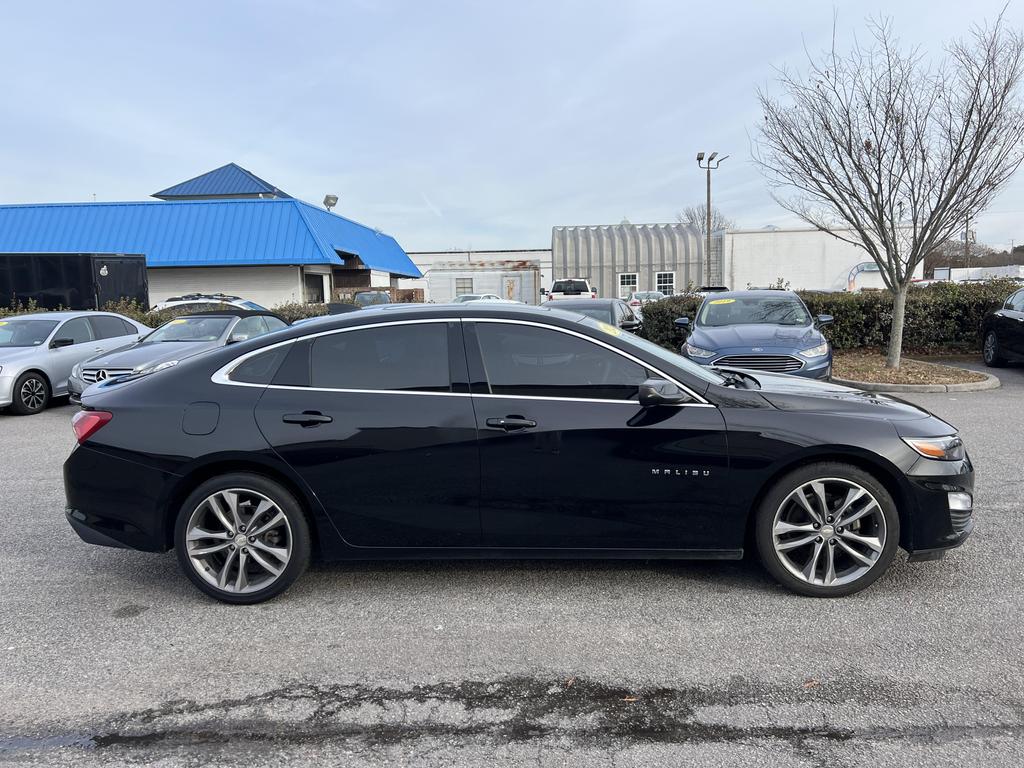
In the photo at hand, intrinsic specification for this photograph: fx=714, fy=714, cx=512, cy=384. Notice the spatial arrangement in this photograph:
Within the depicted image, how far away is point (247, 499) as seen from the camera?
383 cm

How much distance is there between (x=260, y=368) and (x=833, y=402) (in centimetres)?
313

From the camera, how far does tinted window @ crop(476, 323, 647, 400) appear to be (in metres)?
3.80

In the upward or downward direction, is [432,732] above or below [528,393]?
below

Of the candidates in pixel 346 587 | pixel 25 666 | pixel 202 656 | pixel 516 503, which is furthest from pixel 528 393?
pixel 25 666

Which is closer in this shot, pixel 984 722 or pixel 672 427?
pixel 984 722

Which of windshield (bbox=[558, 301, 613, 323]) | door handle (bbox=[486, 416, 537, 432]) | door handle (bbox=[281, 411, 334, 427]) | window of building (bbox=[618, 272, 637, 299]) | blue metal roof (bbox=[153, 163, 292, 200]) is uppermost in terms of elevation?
blue metal roof (bbox=[153, 163, 292, 200])

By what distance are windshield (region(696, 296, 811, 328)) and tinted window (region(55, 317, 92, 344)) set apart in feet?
31.9

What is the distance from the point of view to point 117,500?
3854 mm

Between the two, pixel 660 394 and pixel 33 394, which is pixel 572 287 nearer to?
pixel 33 394

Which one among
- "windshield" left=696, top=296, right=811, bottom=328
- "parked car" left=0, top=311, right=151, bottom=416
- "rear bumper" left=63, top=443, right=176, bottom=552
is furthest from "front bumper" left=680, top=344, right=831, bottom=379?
"parked car" left=0, top=311, right=151, bottom=416

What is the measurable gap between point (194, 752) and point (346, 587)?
148cm

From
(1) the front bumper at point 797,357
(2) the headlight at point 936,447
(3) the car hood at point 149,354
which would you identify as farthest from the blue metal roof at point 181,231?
(2) the headlight at point 936,447

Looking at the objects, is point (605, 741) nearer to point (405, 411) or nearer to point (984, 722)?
point (984, 722)

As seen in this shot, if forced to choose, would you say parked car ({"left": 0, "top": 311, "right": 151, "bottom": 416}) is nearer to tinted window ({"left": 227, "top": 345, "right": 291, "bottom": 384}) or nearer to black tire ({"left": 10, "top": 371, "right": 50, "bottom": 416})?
black tire ({"left": 10, "top": 371, "right": 50, "bottom": 416})
